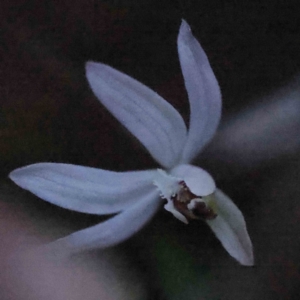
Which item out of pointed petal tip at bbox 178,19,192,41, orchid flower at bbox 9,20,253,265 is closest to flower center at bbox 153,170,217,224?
orchid flower at bbox 9,20,253,265

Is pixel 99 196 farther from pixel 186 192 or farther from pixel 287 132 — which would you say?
pixel 287 132

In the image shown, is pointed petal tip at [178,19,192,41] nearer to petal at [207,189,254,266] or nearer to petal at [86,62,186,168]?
petal at [86,62,186,168]

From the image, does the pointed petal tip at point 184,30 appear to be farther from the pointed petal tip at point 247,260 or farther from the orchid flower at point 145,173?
the pointed petal tip at point 247,260

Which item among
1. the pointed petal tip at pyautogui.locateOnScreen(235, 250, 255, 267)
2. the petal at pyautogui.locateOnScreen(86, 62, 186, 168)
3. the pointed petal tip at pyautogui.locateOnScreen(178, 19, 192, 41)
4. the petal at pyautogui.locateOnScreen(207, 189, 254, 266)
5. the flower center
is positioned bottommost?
the pointed petal tip at pyautogui.locateOnScreen(235, 250, 255, 267)

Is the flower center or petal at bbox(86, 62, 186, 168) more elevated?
petal at bbox(86, 62, 186, 168)

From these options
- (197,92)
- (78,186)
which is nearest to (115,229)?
(78,186)

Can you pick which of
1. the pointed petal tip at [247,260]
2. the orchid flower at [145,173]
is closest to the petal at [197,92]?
the orchid flower at [145,173]

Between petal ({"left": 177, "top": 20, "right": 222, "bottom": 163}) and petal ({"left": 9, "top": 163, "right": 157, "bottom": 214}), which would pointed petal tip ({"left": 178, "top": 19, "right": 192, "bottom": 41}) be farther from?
petal ({"left": 9, "top": 163, "right": 157, "bottom": 214})

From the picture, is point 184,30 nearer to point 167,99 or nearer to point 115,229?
point 167,99
